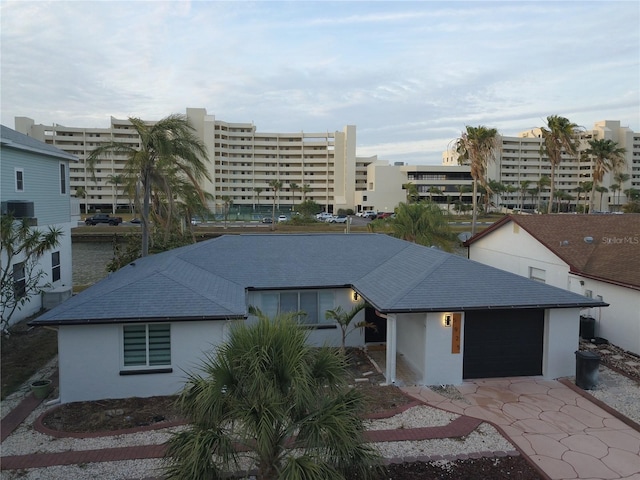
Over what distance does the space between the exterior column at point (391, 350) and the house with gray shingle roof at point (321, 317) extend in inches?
1.2

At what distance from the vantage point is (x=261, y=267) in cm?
1684

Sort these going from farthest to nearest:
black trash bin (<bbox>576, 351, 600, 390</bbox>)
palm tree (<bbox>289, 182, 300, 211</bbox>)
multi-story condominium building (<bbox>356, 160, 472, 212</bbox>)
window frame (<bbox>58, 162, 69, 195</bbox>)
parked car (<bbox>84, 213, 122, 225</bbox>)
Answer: palm tree (<bbox>289, 182, 300, 211</bbox>)
multi-story condominium building (<bbox>356, 160, 472, 212</bbox>)
parked car (<bbox>84, 213, 122, 225</bbox>)
window frame (<bbox>58, 162, 69, 195</bbox>)
black trash bin (<bbox>576, 351, 600, 390</bbox>)

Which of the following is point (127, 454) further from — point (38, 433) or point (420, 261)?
point (420, 261)

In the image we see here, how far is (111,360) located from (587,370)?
12082 millimetres

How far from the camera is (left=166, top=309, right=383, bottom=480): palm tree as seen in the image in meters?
6.02

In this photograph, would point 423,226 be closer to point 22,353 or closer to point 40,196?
point 40,196

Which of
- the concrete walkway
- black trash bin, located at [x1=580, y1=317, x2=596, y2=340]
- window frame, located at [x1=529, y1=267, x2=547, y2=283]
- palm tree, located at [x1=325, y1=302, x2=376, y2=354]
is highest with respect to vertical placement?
window frame, located at [x1=529, y1=267, x2=547, y2=283]

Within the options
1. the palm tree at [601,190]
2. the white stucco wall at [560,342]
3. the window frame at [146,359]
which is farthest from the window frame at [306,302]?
the palm tree at [601,190]

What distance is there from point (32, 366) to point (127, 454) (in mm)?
7338

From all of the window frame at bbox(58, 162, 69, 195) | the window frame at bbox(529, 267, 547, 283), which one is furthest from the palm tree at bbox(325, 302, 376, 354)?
the window frame at bbox(58, 162, 69, 195)

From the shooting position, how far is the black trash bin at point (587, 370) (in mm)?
12367

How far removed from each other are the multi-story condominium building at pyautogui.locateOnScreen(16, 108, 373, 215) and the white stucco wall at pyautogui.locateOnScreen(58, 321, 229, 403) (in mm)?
99850

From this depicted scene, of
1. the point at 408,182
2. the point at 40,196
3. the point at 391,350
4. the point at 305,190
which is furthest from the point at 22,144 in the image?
the point at 408,182

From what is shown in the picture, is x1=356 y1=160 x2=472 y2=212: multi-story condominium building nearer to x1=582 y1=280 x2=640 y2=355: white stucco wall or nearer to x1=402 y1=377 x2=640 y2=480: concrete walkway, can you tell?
x1=582 y1=280 x2=640 y2=355: white stucco wall
